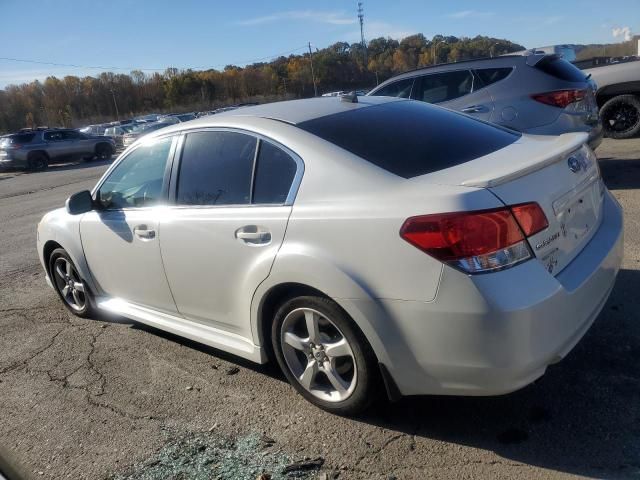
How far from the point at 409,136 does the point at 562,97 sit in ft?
14.8

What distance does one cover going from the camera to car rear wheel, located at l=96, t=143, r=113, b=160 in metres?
27.2

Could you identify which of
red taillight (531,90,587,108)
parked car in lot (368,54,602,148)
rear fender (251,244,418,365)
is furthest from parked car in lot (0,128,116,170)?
rear fender (251,244,418,365)

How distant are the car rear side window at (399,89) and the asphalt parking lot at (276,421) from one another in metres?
4.69

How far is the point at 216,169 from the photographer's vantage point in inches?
134

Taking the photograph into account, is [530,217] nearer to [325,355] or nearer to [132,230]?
[325,355]

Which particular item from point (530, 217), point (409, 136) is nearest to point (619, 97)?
point (409, 136)

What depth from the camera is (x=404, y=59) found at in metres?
75.3

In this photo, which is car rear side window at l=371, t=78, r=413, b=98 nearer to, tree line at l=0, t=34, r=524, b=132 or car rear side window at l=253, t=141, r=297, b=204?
car rear side window at l=253, t=141, r=297, b=204

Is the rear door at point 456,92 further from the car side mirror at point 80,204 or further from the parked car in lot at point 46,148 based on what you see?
the parked car in lot at point 46,148

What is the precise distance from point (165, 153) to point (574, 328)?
8.82 feet

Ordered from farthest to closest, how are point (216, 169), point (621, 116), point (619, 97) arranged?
point (621, 116) → point (619, 97) → point (216, 169)

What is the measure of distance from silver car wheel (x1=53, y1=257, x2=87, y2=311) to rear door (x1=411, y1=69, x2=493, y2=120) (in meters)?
5.00

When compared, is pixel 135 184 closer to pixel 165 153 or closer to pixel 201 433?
pixel 165 153

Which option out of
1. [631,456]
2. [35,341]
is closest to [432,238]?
[631,456]
